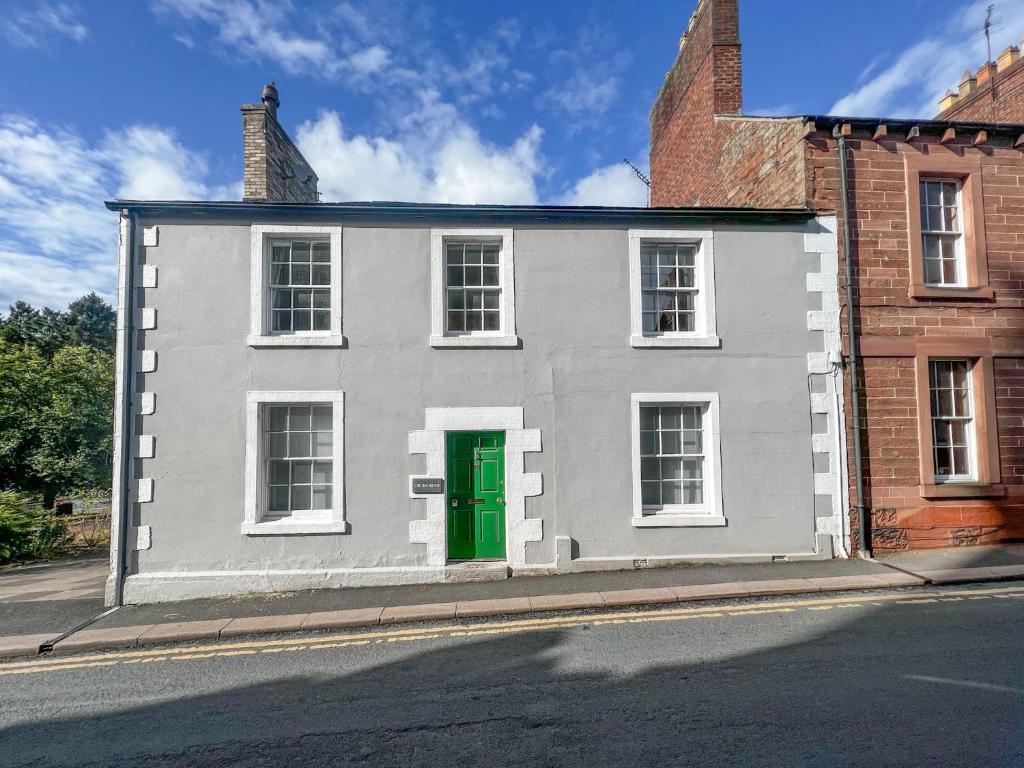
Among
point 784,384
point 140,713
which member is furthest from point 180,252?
point 784,384

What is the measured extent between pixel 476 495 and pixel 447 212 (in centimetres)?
448

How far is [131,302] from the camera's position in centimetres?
843

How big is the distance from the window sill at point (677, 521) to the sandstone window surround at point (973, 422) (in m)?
3.53

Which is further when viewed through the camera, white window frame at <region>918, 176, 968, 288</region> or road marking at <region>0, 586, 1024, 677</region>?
white window frame at <region>918, 176, 968, 288</region>

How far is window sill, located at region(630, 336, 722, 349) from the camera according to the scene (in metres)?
8.88

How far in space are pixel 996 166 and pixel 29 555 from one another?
20.2 meters

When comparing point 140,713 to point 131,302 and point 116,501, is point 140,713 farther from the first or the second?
point 131,302

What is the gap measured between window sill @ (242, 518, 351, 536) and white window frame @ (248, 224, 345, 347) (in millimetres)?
2679

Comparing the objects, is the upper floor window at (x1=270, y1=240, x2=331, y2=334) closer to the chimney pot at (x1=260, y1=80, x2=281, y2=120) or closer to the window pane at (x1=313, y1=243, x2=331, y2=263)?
the window pane at (x1=313, y1=243, x2=331, y2=263)

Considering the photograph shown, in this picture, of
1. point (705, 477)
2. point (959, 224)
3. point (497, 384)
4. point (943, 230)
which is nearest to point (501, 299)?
point (497, 384)

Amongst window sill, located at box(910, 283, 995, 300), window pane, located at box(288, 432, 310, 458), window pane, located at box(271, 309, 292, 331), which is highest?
window sill, located at box(910, 283, 995, 300)

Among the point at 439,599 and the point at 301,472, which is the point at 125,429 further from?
the point at 439,599

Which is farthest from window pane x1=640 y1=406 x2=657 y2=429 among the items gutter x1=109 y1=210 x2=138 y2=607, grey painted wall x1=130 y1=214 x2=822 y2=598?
gutter x1=109 y1=210 x2=138 y2=607

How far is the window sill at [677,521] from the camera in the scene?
8625mm
